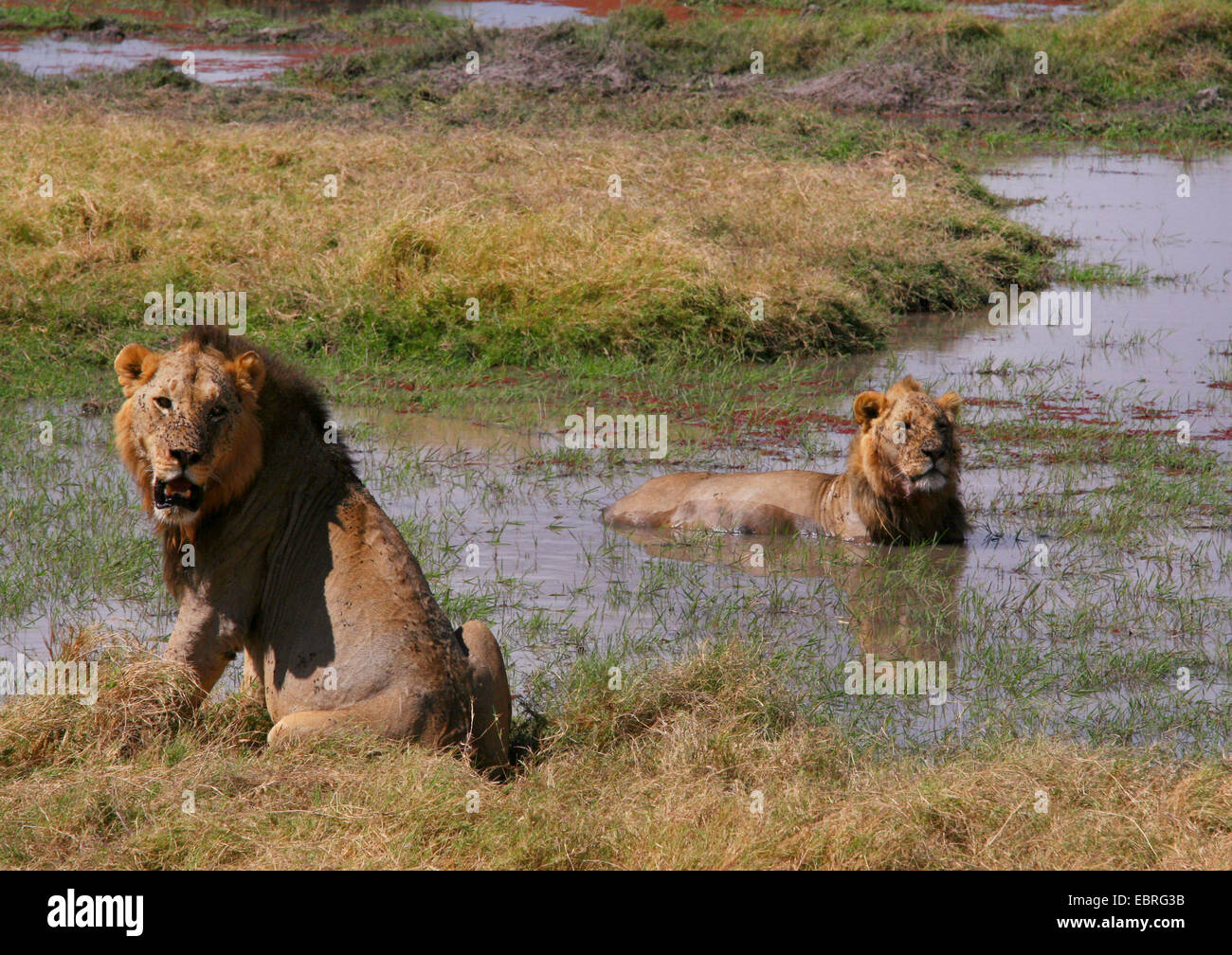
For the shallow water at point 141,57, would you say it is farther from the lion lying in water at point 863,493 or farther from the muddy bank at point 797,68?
the lion lying in water at point 863,493

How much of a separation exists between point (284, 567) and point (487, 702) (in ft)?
2.79

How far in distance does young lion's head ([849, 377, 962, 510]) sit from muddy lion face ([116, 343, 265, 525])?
4410mm

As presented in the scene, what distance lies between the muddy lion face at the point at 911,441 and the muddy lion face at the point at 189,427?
447 cm

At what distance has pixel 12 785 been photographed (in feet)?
15.6

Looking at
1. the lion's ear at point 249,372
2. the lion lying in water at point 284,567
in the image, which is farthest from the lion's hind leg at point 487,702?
the lion's ear at point 249,372

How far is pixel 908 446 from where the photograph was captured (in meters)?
8.81

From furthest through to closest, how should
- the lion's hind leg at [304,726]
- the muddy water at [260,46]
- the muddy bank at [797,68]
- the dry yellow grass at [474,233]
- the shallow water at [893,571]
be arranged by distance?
the muddy water at [260,46]
the muddy bank at [797,68]
the dry yellow grass at [474,233]
the shallow water at [893,571]
the lion's hind leg at [304,726]

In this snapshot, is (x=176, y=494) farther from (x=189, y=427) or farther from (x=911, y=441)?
(x=911, y=441)

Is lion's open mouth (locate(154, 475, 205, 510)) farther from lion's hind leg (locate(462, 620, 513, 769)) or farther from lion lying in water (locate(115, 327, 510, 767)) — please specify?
lion's hind leg (locate(462, 620, 513, 769))

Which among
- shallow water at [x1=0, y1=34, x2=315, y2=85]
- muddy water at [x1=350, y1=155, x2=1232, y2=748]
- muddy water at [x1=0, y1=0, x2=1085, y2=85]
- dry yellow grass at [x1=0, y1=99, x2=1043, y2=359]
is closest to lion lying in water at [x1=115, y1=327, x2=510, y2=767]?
muddy water at [x1=350, y1=155, x2=1232, y2=748]

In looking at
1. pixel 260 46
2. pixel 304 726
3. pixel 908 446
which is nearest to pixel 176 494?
pixel 304 726

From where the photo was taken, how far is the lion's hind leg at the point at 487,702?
5.25 meters

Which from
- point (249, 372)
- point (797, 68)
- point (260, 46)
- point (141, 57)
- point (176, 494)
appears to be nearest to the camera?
point (176, 494)

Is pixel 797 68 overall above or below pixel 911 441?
above
